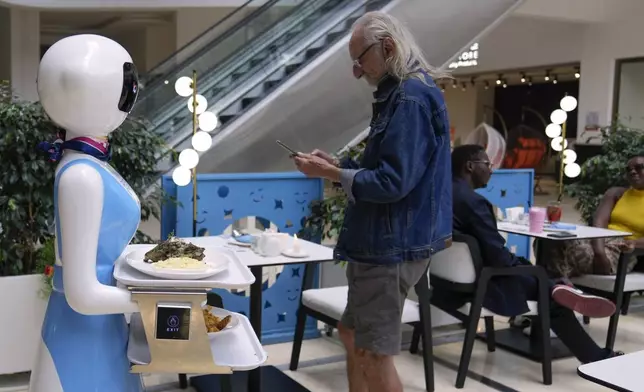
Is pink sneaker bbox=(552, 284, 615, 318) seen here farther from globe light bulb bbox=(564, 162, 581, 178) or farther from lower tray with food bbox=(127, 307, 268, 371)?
lower tray with food bbox=(127, 307, 268, 371)

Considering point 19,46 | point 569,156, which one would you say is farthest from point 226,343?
point 19,46

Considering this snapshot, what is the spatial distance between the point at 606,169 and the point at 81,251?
176 inches

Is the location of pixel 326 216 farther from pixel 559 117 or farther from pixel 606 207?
pixel 559 117

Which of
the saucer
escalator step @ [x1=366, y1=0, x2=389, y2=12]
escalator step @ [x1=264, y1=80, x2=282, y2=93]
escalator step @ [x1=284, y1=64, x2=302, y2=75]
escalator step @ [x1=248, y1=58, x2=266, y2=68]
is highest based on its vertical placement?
escalator step @ [x1=366, y1=0, x2=389, y2=12]

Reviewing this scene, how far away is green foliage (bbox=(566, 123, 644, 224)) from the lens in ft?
16.7

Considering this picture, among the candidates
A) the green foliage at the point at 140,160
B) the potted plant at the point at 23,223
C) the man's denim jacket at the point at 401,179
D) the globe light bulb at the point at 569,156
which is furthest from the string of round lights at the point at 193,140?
the globe light bulb at the point at 569,156

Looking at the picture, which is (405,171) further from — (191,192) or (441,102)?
(191,192)

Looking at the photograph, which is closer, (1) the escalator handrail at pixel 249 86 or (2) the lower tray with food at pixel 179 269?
(2) the lower tray with food at pixel 179 269

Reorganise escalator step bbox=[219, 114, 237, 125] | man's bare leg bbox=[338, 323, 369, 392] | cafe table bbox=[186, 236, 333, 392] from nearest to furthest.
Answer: man's bare leg bbox=[338, 323, 369, 392] → cafe table bbox=[186, 236, 333, 392] → escalator step bbox=[219, 114, 237, 125]

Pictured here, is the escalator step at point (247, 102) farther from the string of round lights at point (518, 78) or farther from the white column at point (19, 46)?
the string of round lights at point (518, 78)

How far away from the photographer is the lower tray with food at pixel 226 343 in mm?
1592

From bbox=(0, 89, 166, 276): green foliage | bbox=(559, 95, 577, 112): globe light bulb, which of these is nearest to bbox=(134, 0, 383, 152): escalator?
bbox=(559, 95, 577, 112): globe light bulb

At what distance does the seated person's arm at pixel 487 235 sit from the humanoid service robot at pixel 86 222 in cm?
204

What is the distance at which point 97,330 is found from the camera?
1616 mm
